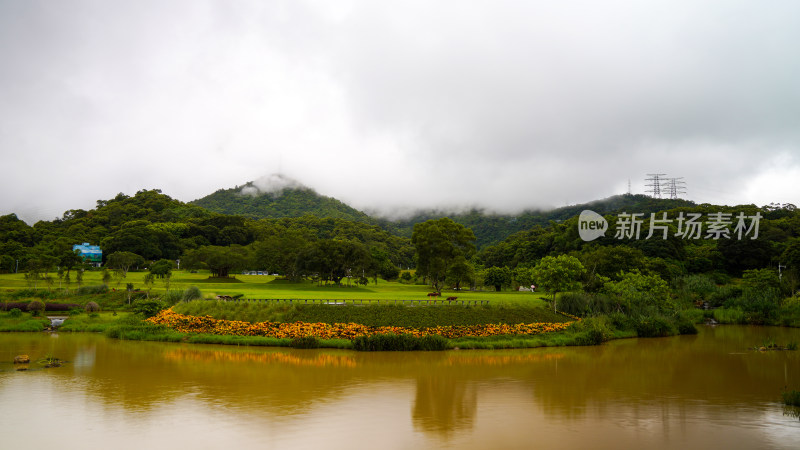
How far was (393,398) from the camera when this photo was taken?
17.5 metres

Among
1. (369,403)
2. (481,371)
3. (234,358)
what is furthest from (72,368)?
(481,371)

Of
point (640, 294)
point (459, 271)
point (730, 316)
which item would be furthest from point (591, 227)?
point (640, 294)

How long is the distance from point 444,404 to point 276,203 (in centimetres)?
15598

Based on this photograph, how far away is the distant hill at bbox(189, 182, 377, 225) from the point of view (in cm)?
16012

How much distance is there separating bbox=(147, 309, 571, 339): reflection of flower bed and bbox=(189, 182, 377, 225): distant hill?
410ft

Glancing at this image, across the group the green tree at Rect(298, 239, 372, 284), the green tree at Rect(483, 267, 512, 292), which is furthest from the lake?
the green tree at Rect(483, 267, 512, 292)

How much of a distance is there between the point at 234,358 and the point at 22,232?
88.0 meters

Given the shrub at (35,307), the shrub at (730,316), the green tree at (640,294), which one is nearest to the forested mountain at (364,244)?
the green tree at (640,294)

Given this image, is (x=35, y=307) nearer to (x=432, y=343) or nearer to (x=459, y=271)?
(x=432, y=343)

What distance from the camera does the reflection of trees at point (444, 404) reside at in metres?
14.4

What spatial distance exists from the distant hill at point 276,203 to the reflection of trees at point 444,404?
137 meters

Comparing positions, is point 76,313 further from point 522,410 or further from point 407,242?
point 407,242

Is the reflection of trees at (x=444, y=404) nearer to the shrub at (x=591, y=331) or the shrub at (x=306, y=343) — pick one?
the shrub at (x=306, y=343)

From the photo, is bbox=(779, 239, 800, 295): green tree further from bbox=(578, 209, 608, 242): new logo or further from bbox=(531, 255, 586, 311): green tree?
bbox=(531, 255, 586, 311): green tree
